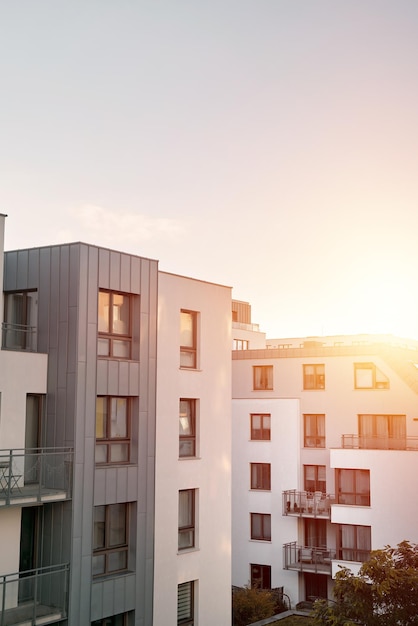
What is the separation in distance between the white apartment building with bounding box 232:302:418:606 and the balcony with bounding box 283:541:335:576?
0.05m

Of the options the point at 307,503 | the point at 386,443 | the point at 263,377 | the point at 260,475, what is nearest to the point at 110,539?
the point at 386,443

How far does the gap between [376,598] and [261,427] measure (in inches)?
808

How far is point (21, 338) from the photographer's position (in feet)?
66.7

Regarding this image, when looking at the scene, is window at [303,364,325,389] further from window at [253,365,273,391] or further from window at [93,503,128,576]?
window at [93,503,128,576]

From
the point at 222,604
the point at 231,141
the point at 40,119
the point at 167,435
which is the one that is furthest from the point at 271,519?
the point at 40,119

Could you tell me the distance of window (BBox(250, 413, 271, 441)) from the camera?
40.7m

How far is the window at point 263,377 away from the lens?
4194cm

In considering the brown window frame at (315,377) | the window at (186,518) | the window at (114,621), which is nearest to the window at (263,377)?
the brown window frame at (315,377)

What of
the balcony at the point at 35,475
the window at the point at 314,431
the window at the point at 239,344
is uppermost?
the window at the point at 239,344

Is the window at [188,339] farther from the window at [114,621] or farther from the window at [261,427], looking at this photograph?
the window at [261,427]

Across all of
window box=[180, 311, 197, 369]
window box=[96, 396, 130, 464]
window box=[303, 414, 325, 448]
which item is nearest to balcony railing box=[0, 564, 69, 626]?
window box=[96, 396, 130, 464]

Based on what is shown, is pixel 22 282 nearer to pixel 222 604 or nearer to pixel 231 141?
pixel 231 141

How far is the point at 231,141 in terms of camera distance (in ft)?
83.1

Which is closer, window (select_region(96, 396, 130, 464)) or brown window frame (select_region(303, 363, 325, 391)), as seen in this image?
window (select_region(96, 396, 130, 464))
